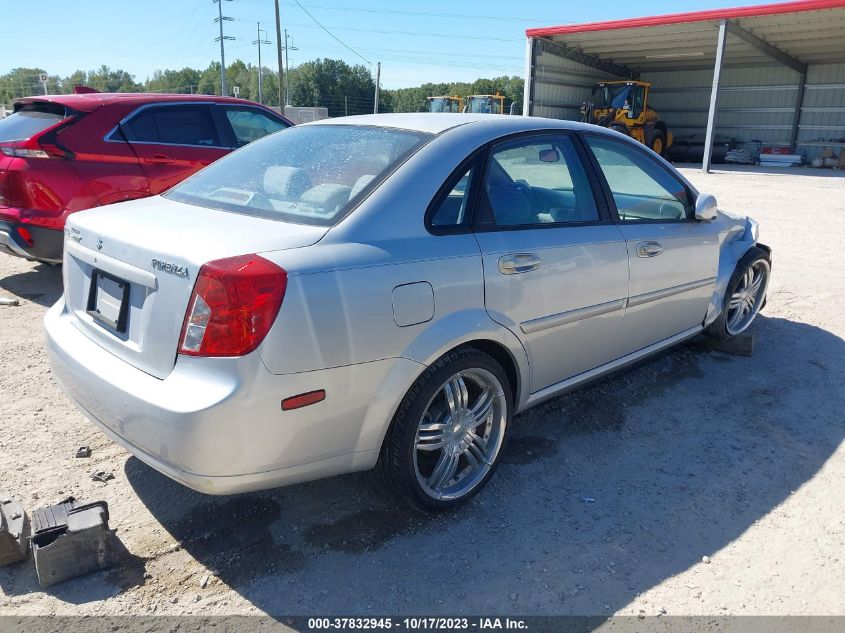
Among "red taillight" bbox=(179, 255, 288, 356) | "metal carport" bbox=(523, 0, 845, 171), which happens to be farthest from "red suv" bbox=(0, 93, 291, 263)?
"metal carport" bbox=(523, 0, 845, 171)

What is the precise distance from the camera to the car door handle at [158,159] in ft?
19.4

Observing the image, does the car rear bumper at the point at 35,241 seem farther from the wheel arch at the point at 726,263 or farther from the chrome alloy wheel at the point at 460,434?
the wheel arch at the point at 726,263

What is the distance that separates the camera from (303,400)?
2.21 meters

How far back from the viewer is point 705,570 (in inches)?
100

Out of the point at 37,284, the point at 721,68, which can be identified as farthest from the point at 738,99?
the point at 37,284

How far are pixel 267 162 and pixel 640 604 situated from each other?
2.47 m

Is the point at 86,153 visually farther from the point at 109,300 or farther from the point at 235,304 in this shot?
the point at 235,304

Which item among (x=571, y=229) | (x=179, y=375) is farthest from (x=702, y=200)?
(x=179, y=375)

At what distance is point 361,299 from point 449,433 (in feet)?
2.79

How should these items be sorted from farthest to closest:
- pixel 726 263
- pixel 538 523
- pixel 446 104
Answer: pixel 446 104, pixel 726 263, pixel 538 523

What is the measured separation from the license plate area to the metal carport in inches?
881

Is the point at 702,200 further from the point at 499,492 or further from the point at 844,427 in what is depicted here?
the point at 499,492

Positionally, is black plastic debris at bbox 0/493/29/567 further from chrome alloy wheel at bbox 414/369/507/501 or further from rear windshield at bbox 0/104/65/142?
rear windshield at bbox 0/104/65/142

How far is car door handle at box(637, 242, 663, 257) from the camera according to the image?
353cm
